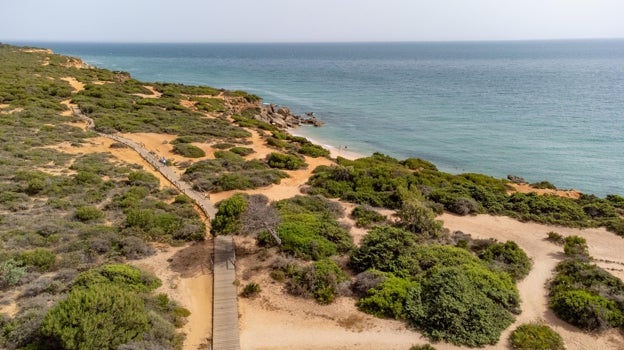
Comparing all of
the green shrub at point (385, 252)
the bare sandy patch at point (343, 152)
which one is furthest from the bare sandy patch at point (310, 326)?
the bare sandy patch at point (343, 152)

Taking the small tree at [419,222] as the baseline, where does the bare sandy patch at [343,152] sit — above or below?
below

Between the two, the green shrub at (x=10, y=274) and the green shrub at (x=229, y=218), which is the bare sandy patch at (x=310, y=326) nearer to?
the green shrub at (x=229, y=218)

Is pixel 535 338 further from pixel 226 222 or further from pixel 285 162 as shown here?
pixel 285 162

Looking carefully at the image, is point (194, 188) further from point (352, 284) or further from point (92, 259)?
point (352, 284)

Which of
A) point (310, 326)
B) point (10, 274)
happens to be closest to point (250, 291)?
point (310, 326)

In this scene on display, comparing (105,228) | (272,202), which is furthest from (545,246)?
(105,228)

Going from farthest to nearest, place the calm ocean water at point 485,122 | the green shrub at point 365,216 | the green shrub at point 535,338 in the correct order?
the calm ocean water at point 485,122, the green shrub at point 365,216, the green shrub at point 535,338
